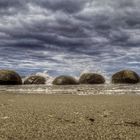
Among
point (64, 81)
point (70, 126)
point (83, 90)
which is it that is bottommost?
point (70, 126)

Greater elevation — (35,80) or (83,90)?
(35,80)

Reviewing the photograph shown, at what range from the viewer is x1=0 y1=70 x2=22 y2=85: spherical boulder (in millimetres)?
19656

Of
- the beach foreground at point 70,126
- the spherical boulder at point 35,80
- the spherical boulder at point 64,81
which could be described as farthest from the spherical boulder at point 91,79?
the beach foreground at point 70,126

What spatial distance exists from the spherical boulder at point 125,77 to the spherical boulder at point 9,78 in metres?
7.28

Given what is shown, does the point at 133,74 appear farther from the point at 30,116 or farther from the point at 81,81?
the point at 30,116

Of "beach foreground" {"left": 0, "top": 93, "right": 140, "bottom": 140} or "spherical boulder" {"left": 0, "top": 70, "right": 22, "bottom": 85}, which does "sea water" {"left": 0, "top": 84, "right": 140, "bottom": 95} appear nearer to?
"spherical boulder" {"left": 0, "top": 70, "right": 22, "bottom": 85}

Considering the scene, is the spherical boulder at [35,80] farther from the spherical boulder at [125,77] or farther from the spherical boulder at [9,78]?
the spherical boulder at [125,77]

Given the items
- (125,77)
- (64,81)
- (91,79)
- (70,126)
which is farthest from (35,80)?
(70,126)

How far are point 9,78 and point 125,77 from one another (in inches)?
334

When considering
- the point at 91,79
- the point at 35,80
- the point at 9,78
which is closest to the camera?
the point at 9,78

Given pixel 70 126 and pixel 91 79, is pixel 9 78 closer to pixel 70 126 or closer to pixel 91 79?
pixel 91 79

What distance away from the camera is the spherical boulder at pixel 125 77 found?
2053 cm

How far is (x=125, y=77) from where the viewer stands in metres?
20.8

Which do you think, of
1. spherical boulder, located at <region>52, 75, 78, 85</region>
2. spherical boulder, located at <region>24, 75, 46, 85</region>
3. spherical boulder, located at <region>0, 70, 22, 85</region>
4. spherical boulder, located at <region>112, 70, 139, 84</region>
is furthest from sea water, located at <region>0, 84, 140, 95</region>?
spherical boulder, located at <region>24, 75, 46, 85</region>
